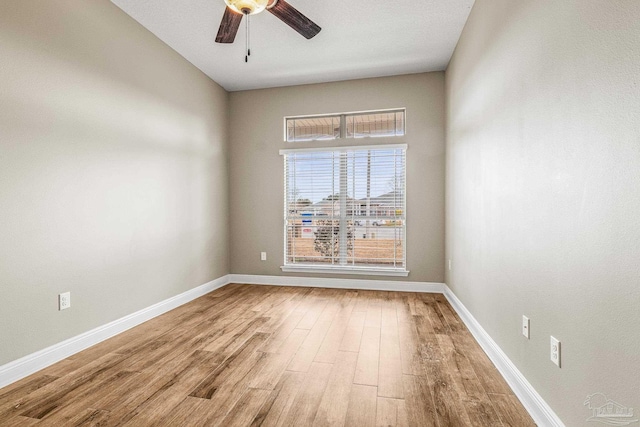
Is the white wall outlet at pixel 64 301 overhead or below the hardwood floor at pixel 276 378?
overhead

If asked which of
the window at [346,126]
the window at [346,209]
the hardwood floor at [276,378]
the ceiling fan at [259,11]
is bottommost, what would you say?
the hardwood floor at [276,378]

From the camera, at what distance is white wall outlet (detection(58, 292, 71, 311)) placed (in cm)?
232

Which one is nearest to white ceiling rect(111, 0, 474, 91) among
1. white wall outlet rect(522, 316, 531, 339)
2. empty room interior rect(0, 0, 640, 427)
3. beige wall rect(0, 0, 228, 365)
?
empty room interior rect(0, 0, 640, 427)

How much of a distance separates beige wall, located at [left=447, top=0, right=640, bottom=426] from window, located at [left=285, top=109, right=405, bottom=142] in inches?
72.6

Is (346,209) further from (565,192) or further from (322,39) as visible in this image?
(565,192)

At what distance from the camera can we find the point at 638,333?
1.00m

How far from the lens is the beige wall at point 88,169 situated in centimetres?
205

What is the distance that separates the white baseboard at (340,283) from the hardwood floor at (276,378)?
3.18 ft

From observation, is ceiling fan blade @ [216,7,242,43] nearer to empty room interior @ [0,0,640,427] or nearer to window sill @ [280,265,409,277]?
empty room interior @ [0,0,640,427]

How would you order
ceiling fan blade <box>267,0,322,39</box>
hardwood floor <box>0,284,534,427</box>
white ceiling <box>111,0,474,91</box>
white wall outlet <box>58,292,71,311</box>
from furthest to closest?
white ceiling <box>111,0,474,91</box>, white wall outlet <box>58,292,71,311</box>, ceiling fan blade <box>267,0,322,39</box>, hardwood floor <box>0,284,534,427</box>

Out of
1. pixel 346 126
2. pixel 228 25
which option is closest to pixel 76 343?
pixel 228 25

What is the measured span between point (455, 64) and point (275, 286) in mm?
3706

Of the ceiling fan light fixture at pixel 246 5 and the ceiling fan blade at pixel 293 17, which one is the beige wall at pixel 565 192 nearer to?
the ceiling fan blade at pixel 293 17

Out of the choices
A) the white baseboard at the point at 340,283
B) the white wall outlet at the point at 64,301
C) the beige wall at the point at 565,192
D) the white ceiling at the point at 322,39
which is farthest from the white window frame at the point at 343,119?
the white wall outlet at the point at 64,301
